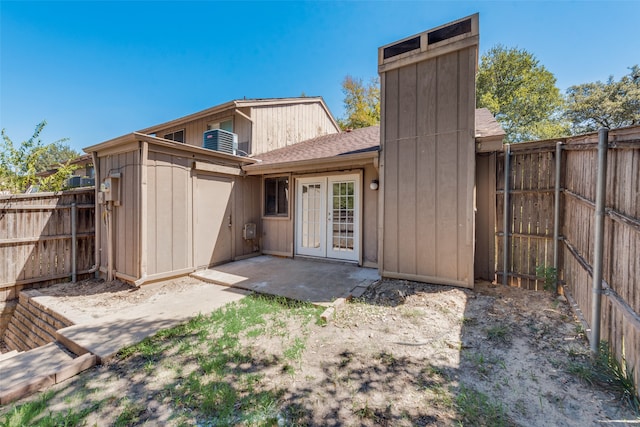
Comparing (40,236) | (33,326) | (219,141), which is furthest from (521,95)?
(33,326)

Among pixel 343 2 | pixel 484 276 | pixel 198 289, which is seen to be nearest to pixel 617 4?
pixel 343 2

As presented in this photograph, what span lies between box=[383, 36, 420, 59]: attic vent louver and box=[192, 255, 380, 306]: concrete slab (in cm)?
423

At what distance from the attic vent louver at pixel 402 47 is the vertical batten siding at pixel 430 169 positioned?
0.94 feet

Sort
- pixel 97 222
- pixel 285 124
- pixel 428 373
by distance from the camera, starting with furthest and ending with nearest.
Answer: pixel 285 124, pixel 97 222, pixel 428 373

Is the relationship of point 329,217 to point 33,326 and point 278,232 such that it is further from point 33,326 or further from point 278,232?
point 33,326

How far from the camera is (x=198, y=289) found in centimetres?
481

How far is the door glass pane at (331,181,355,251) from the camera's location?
630 cm

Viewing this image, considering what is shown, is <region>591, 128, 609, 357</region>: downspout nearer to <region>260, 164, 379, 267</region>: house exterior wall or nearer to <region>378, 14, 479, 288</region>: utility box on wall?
<region>378, 14, 479, 288</region>: utility box on wall

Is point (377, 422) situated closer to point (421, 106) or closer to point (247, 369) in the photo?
point (247, 369)

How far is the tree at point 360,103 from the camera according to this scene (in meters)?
18.6

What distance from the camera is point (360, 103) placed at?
19.4 m

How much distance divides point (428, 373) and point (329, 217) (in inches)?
177

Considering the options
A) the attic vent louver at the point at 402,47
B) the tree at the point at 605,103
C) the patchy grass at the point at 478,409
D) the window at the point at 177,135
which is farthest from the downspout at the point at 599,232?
the tree at the point at 605,103

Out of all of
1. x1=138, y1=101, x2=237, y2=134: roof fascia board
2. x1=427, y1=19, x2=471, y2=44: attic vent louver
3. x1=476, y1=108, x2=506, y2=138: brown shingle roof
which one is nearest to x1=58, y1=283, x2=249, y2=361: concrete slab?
x1=476, y1=108, x2=506, y2=138: brown shingle roof
